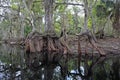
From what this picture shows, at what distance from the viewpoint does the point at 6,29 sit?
4769cm

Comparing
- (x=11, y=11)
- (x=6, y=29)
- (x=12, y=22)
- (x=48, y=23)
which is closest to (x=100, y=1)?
(x=48, y=23)

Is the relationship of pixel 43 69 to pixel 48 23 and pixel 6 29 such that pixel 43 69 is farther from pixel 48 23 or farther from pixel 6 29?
pixel 6 29

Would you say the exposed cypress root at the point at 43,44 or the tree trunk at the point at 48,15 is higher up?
the tree trunk at the point at 48,15

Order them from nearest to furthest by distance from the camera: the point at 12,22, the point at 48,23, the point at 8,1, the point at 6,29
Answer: the point at 48,23 < the point at 8,1 < the point at 12,22 < the point at 6,29

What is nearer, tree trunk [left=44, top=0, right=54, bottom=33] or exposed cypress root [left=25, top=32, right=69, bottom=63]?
exposed cypress root [left=25, top=32, right=69, bottom=63]

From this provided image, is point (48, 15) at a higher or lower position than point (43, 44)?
higher

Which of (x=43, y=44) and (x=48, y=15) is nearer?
(x=43, y=44)

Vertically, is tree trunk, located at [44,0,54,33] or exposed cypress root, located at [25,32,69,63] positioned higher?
tree trunk, located at [44,0,54,33]

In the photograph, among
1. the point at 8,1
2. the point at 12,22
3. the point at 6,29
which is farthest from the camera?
the point at 6,29

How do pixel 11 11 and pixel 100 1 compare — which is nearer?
pixel 100 1

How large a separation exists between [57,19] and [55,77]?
3448 cm

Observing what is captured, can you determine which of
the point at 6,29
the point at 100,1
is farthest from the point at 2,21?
the point at 100,1

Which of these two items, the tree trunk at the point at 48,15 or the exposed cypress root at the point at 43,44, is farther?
the tree trunk at the point at 48,15

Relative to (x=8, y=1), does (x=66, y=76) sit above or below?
below
